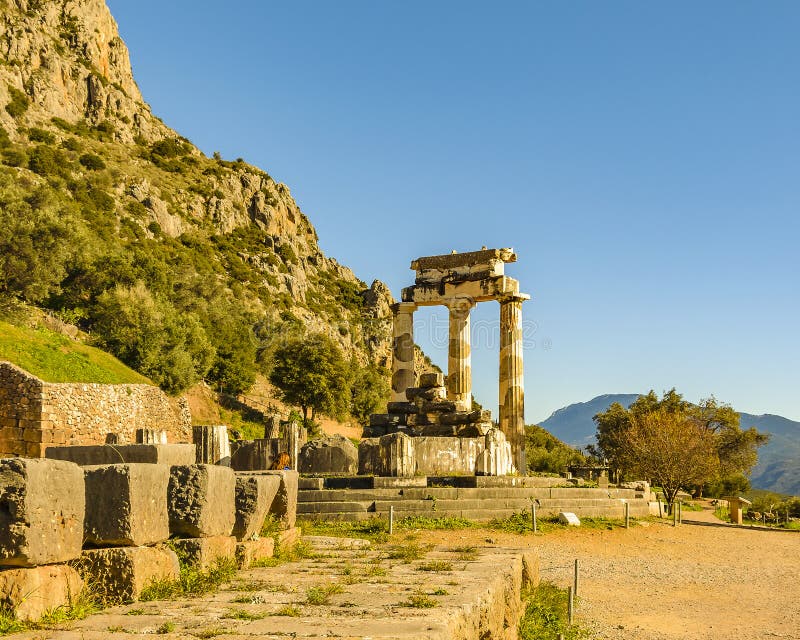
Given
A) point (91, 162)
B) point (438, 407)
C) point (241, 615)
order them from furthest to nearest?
point (91, 162), point (438, 407), point (241, 615)

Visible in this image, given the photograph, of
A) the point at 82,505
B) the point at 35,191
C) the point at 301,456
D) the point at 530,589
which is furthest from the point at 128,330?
the point at 82,505

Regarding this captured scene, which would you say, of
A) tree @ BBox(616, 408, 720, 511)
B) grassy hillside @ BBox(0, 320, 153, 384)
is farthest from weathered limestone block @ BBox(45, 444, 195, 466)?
tree @ BBox(616, 408, 720, 511)

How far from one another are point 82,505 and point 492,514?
15.1 metres

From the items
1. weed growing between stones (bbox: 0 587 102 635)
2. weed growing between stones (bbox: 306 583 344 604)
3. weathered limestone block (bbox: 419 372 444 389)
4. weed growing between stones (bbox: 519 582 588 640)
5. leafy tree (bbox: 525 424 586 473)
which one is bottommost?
leafy tree (bbox: 525 424 586 473)

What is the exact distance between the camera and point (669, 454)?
36.5 metres

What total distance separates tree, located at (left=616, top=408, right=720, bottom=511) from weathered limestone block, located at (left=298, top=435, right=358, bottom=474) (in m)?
13.5

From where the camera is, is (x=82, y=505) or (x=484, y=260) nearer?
(x=82, y=505)

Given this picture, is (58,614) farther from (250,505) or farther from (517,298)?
(517,298)

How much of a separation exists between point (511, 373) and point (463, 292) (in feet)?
11.5

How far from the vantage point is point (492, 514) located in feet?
64.1

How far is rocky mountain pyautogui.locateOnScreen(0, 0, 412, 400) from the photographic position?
45.1m

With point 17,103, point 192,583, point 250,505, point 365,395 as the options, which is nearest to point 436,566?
point 250,505

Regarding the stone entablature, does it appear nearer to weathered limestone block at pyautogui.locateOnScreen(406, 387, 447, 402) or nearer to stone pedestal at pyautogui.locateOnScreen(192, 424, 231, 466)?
weathered limestone block at pyautogui.locateOnScreen(406, 387, 447, 402)

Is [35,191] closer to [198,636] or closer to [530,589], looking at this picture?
[530,589]
